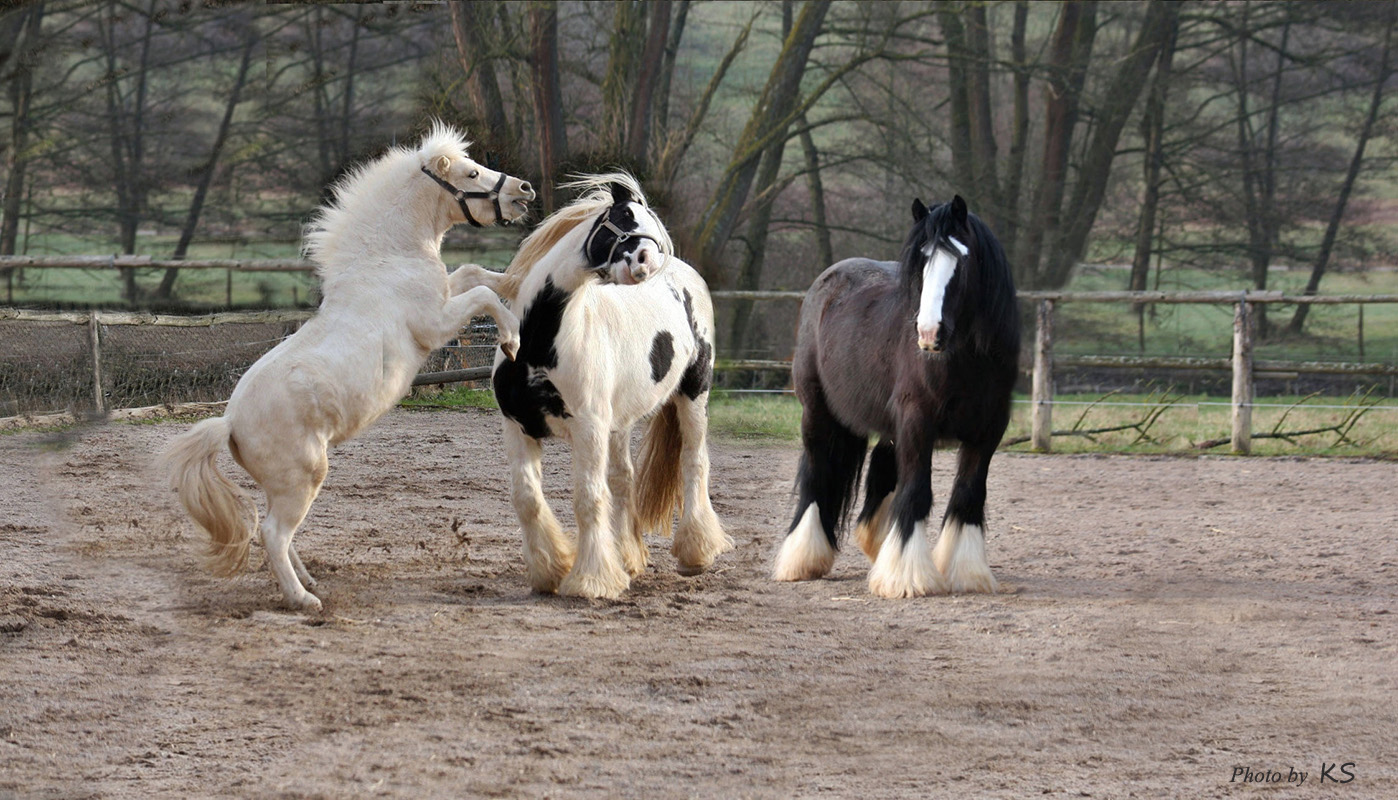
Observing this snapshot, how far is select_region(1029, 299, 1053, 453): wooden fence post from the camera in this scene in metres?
8.96

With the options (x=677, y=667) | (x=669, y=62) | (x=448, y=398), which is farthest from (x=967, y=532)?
(x=669, y=62)

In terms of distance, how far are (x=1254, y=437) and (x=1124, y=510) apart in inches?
126

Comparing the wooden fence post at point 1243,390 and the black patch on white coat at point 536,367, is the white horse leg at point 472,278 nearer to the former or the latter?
the black patch on white coat at point 536,367

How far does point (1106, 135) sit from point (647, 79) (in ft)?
18.5

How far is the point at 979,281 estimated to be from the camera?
437cm

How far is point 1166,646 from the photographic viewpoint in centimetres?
376

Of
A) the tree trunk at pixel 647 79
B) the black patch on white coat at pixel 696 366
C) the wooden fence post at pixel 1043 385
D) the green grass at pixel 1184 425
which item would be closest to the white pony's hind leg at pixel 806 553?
the black patch on white coat at pixel 696 366

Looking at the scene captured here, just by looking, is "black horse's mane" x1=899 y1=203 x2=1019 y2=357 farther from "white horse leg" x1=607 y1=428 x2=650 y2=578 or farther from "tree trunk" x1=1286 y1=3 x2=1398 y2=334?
"tree trunk" x1=1286 y1=3 x2=1398 y2=334

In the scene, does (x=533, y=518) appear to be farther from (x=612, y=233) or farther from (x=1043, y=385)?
(x=1043, y=385)

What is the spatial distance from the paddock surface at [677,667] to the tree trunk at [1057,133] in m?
7.89

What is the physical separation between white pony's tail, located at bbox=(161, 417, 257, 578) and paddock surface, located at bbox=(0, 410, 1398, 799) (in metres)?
0.21

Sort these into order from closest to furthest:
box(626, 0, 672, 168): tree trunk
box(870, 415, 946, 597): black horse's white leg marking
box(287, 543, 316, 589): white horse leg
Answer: box(287, 543, 316, 589): white horse leg, box(870, 415, 946, 597): black horse's white leg marking, box(626, 0, 672, 168): tree trunk

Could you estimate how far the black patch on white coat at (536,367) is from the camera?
4211 millimetres

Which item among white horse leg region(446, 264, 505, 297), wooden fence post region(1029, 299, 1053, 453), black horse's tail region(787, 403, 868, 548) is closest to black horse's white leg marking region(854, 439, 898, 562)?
black horse's tail region(787, 403, 868, 548)
